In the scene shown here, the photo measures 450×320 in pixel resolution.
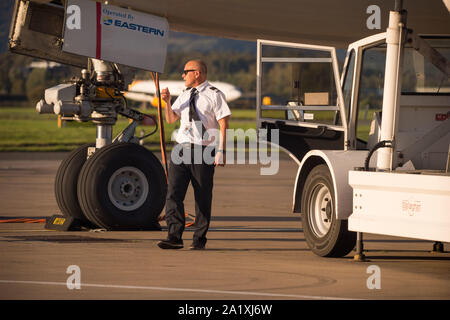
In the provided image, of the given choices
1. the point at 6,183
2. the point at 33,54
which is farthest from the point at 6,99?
the point at 33,54

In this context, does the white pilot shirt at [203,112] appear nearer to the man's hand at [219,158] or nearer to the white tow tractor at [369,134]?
the man's hand at [219,158]

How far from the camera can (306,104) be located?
11820mm

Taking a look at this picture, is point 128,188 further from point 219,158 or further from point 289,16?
point 289,16

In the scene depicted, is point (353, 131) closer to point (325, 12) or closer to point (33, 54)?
point (325, 12)

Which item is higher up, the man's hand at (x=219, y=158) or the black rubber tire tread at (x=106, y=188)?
the man's hand at (x=219, y=158)

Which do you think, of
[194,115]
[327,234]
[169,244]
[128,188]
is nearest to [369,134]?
[327,234]

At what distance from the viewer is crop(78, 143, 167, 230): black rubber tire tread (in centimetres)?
1216

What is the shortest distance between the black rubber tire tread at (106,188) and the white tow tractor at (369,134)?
1.63 metres

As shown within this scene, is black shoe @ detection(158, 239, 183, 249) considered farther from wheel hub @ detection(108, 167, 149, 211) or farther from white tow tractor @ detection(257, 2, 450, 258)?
wheel hub @ detection(108, 167, 149, 211)

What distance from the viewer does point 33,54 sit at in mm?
13516

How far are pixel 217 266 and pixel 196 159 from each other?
1.58 metres

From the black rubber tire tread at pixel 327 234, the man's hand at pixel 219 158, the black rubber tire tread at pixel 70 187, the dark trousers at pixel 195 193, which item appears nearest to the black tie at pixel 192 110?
the dark trousers at pixel 195 193

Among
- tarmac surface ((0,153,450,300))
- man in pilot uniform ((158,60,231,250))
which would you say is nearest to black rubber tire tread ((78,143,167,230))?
tarmac surface ((0,153,450,300))

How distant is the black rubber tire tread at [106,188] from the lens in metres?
12.2
